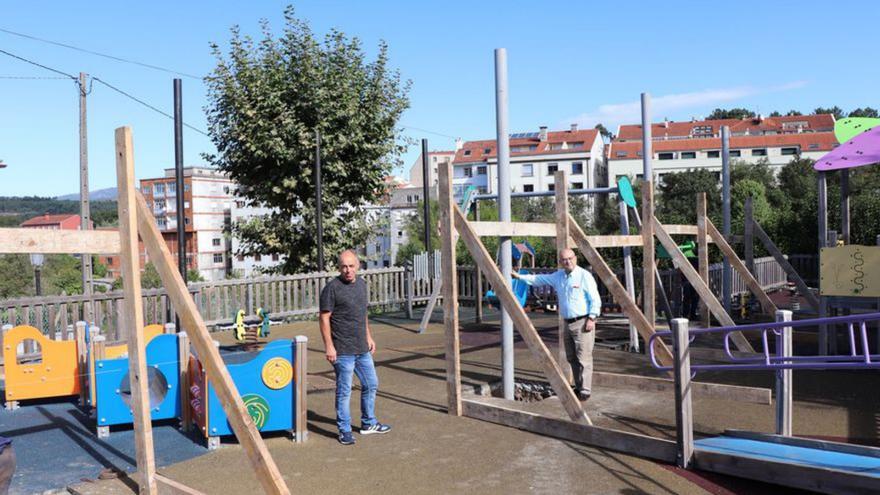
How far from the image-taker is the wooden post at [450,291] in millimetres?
7398

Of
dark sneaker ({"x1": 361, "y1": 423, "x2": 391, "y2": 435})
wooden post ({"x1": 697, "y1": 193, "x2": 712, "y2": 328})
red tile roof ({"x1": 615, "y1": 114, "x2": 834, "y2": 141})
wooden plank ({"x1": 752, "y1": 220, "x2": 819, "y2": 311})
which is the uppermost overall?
red tile roof ({"x1": 615, "y1": 114, "x2": 834, "y2": 141})

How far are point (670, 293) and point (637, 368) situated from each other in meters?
8.33

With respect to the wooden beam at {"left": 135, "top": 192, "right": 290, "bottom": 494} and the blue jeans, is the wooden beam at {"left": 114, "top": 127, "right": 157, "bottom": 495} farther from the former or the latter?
Answer: the blue jeans

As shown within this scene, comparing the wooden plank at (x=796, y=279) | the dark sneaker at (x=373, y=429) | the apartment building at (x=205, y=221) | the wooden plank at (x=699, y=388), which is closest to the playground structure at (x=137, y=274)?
the dark sneaker at (x=373, y=429)

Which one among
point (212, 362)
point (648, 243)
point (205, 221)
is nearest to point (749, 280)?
point (648, 243)

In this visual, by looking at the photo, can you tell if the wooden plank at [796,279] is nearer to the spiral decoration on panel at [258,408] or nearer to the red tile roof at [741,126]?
the spiral decoration on panel at [258,408]

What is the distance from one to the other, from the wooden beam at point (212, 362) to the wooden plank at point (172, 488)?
2.31ft

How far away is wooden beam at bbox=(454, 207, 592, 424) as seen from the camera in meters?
6.30

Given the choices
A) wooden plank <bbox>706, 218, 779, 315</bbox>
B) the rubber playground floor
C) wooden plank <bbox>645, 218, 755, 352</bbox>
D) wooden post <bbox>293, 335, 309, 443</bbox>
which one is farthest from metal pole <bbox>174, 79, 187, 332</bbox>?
wooden plank <bbox>706, 218, 779, 315</bbox>

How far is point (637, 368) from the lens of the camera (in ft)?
31.9

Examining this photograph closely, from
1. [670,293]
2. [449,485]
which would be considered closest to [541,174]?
[670,293]

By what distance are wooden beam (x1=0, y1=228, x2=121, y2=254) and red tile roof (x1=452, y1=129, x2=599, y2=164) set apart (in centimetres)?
8611

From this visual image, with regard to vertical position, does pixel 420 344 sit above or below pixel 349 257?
below

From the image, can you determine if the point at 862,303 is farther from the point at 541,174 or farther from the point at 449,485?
the point at 541,174
